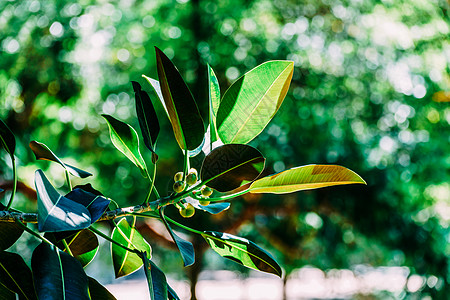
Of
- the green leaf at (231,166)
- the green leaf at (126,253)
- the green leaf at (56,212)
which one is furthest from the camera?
the green leaf at (126,253)

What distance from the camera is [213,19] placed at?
3352 mm

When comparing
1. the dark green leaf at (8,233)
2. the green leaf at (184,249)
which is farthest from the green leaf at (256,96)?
the dark green leaf at (8,233)

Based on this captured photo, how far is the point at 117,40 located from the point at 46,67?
547 millimetres

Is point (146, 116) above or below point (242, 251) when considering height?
above

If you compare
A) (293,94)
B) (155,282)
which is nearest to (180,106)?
(155,282)

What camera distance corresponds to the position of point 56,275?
0.39m

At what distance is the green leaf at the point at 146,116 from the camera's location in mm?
497

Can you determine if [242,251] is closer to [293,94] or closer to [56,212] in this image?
[56,212]

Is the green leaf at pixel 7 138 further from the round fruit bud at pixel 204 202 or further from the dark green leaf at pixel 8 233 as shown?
the round fruit bud at pixel 204 202

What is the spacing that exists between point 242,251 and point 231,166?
12 centimetres

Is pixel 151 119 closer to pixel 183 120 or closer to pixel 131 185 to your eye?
pixel 183 120

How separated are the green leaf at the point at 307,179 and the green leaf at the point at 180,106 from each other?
79 millimetres

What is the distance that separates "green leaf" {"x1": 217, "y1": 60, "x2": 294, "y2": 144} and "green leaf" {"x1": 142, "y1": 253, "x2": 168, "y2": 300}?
0.52 ft

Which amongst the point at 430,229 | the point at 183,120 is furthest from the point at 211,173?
the point at 430,229
